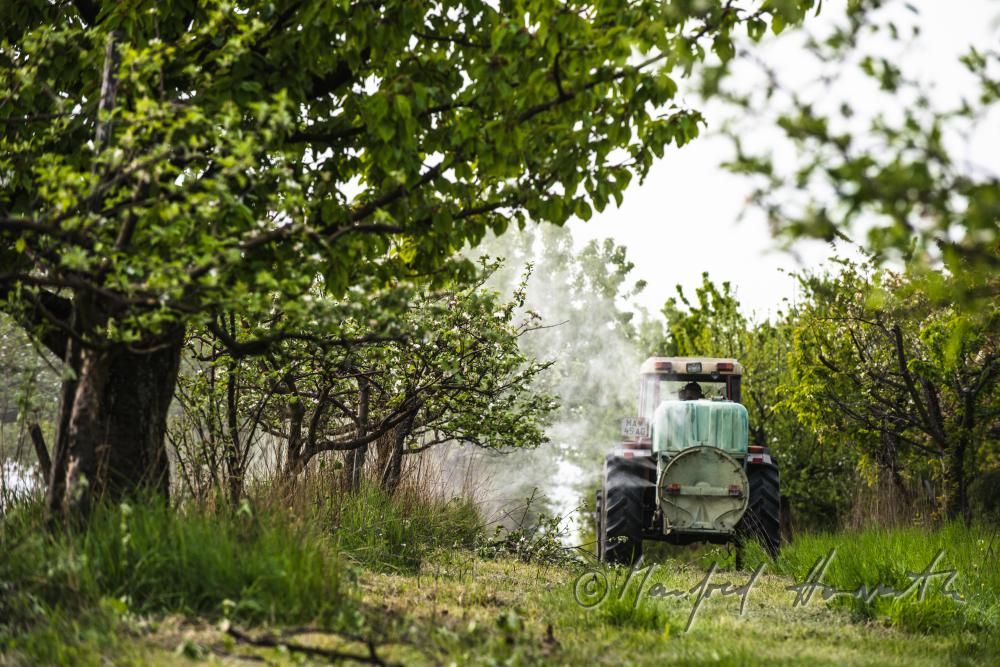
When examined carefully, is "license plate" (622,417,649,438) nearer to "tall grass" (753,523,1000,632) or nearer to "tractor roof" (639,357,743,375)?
"tractor roof" (639,357,743,375)

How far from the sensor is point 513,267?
46375 mm

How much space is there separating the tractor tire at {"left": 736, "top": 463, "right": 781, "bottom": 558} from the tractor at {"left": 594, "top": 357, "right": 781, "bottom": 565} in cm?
1

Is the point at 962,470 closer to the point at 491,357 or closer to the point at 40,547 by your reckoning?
the point at 491,357

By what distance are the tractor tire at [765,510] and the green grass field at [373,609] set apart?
2.54 metres

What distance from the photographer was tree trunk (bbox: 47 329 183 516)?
4.90m

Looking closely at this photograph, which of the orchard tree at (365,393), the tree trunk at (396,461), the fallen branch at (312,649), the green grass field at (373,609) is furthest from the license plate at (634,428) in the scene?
the fallen branch at (312,649)

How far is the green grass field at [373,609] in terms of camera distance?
163 inches

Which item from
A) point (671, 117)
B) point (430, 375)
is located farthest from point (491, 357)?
point (671, 117)

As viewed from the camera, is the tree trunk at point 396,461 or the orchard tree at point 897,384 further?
the orchard tree at point 897,384

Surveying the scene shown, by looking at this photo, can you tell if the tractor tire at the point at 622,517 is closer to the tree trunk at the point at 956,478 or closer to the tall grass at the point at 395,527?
the tall grass at the point at 395,527

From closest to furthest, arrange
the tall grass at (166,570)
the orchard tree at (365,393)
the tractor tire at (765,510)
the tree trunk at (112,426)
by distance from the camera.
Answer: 1. the tall grass at (166,570)
2. the tree trunk at (112,426)
3. the orchard tree at (365,393)
4. the tractor tire at (765,510)

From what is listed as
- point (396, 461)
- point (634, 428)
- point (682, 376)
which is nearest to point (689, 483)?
point (634, 428)

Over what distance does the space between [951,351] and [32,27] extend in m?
6.00

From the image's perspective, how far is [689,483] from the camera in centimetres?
902
